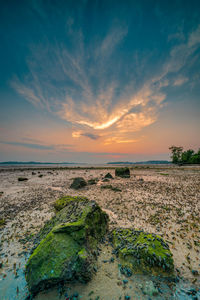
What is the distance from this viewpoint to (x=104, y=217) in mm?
7664

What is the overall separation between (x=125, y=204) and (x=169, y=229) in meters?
4.81

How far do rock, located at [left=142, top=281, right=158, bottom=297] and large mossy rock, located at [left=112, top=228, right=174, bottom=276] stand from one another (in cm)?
37

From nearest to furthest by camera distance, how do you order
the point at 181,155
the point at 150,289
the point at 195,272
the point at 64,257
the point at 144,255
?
1. the point at 150,289
2. the point at 64,257
3. the point at 195,272
4. the point at 144,255
5. the point at 181,155

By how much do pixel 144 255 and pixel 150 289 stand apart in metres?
0.94

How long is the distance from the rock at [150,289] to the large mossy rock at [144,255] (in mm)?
374

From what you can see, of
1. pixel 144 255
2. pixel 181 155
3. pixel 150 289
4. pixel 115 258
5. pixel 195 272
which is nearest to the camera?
pixel 150 289

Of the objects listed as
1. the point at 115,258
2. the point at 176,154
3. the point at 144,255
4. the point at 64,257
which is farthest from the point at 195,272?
the point at 176,154

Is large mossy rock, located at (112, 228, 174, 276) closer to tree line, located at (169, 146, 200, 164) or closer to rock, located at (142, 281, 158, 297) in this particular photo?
rock, located at (142, 281, 158, 297)

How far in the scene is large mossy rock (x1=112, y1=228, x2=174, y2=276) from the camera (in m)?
4.70

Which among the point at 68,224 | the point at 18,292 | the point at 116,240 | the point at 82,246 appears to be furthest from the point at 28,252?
the point at 116,240

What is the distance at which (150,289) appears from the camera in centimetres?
418

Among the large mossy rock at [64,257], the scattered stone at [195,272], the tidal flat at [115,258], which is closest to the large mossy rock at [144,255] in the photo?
the tidal flat at [115,258]

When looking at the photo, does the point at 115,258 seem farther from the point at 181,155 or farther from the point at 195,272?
the point at 181,155

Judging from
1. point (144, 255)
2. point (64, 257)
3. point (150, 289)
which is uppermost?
point (64, 257)
